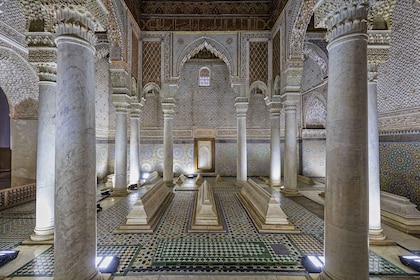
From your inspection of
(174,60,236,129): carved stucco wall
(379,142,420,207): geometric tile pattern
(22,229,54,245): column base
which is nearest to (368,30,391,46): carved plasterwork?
(379,142,420,207): geometric tile pattern

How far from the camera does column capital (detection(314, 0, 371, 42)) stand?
84.9 inches

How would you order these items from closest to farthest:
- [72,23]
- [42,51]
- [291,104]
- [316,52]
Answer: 1. [72,23]
2. [42,51]
3. [291,104]
4. [316,52]

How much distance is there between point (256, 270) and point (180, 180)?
656cm

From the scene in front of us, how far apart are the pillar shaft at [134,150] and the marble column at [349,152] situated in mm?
7281

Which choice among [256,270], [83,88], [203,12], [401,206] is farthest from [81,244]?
[203,12]

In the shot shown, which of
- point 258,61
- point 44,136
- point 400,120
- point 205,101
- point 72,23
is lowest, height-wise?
point 44,136

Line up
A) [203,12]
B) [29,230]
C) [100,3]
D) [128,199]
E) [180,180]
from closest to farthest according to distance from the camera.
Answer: [100,3]
[29,230]
[128,199]
[203,12]
[180,180]

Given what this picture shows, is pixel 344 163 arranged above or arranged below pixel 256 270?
above

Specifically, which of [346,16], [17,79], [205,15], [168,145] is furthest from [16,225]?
[205,15]

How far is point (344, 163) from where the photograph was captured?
6.95 ft

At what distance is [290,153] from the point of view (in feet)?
22.4

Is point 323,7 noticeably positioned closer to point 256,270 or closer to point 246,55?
point 256,270

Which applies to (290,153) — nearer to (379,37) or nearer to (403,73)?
(403,73)

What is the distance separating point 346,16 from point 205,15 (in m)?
6.86
